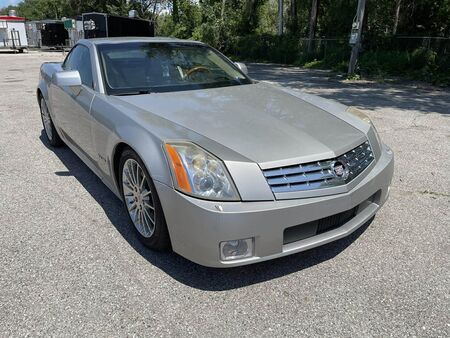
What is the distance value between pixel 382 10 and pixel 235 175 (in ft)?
68.3

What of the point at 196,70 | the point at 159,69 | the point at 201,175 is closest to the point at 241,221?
the point at 201,175

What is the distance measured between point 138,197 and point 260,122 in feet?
3.37

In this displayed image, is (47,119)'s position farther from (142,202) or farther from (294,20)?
(294,20)

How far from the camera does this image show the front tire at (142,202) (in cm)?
249

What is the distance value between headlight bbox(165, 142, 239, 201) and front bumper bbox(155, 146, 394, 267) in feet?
0.15

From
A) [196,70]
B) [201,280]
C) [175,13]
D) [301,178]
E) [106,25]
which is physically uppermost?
[175,13]

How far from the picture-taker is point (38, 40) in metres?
35.0

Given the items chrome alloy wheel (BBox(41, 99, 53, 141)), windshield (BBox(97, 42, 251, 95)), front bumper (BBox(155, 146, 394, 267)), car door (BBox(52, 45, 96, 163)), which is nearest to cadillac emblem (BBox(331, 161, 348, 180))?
front bumper (BBox(155, 146, 394, 267))

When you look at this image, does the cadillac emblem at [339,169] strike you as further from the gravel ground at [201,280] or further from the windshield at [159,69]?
the windshield at [159,69]

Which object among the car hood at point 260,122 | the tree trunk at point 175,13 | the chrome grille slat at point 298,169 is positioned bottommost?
the chrome grille slat at point 298,169

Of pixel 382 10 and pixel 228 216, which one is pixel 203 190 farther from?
pixel 382 10

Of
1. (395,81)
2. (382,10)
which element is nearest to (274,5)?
(382,10)

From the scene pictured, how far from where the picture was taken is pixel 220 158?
2.25 metres

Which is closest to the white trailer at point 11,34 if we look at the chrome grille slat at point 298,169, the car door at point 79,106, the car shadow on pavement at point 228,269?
the car door at point 79,106
